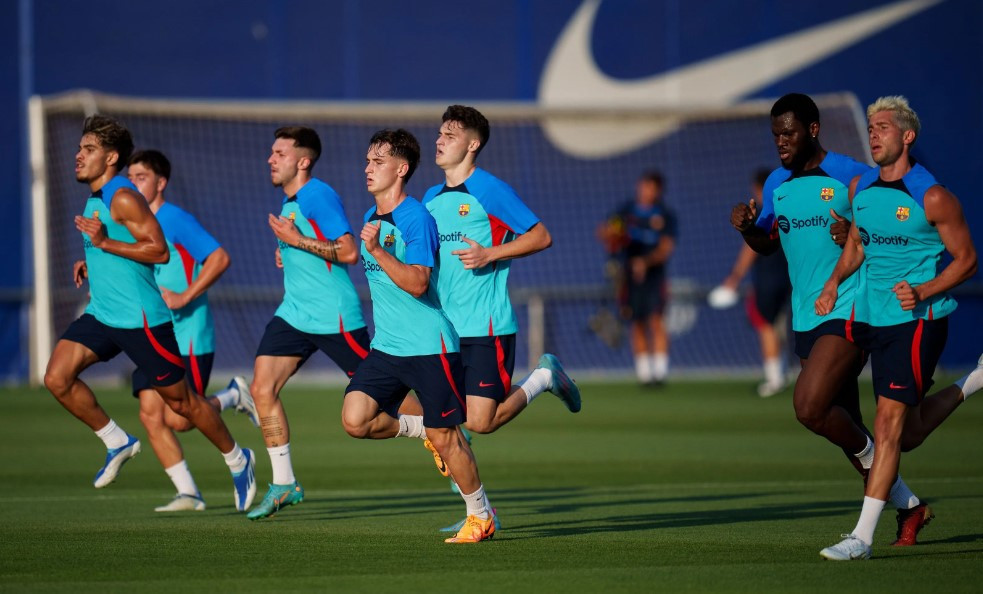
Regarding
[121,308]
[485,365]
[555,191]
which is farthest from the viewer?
[555,191]

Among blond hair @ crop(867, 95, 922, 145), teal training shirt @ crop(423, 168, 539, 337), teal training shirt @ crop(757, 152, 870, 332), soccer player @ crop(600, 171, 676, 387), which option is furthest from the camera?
soccer player @ crop(600, 171, 676, 387)

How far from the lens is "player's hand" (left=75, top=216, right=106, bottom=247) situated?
9.77 metres

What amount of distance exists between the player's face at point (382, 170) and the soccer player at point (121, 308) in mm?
1982

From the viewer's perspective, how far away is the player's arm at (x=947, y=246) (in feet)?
25.7

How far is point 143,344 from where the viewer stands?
997 cm

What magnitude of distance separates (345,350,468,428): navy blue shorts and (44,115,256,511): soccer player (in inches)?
71.9

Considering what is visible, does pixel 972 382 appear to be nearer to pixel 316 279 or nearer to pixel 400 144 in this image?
pixel 400 144

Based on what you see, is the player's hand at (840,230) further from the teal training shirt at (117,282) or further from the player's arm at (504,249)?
the teal training shirt at (117,282)

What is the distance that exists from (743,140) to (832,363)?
1822cm

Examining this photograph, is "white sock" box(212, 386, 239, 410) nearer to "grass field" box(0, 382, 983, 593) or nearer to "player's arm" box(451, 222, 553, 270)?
"grass field" box(0, 382, 983, 593)

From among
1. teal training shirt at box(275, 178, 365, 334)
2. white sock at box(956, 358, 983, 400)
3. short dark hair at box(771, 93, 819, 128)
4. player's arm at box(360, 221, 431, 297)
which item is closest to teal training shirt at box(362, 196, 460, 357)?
player's arm at box(360, 221, 431, 297)

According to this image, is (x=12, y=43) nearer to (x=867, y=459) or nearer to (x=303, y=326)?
(x=303, y=326)

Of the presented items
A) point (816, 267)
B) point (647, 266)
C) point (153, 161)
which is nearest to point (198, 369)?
point (153, 161)

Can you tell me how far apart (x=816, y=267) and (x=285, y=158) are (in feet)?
11.6
